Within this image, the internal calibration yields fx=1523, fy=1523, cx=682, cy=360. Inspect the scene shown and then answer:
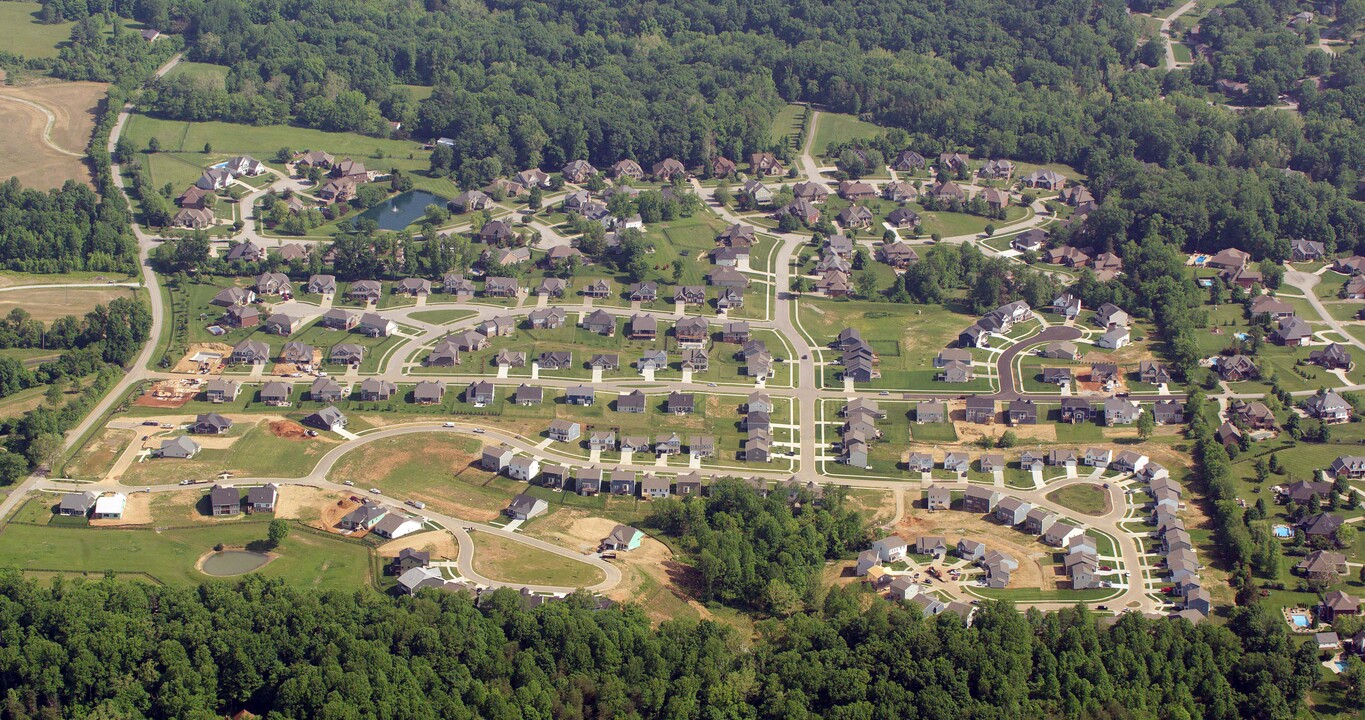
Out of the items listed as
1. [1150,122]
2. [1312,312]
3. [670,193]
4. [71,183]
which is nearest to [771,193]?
[670,193]

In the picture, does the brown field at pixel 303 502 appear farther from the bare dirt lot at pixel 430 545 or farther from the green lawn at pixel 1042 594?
the green lawn at pixel 1042 594

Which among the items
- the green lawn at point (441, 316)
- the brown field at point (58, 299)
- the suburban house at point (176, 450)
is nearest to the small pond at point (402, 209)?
the green lawn at point (441, 316)

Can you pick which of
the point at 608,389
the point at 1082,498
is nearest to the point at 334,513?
the point at 608,389

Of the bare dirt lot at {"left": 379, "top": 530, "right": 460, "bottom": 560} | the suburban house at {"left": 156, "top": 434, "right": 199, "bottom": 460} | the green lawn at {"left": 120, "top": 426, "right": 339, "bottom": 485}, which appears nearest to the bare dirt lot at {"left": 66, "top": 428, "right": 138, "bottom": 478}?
the green lawn at {"left": 120, "top": 426, "right": 339, "bottom": 485}

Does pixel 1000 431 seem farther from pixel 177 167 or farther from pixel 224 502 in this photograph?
pixel 177 167

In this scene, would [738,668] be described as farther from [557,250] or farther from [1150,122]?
[1150,122]
